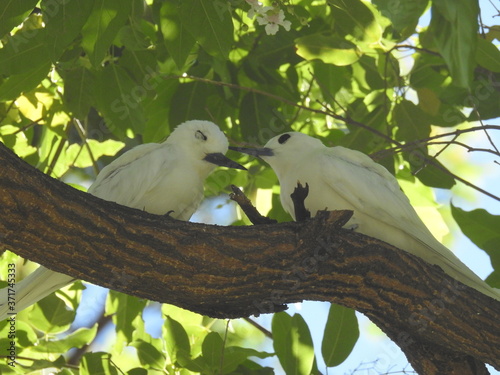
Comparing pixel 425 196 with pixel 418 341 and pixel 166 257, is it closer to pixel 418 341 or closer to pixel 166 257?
pixel 418 341

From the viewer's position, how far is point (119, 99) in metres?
5.82

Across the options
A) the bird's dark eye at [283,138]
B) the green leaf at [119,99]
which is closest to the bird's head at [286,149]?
the bird's dark eye at [283,138]

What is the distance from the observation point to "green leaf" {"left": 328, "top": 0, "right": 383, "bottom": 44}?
4.88 metres

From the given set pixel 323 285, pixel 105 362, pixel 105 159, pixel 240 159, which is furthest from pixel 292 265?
pixel 105 159

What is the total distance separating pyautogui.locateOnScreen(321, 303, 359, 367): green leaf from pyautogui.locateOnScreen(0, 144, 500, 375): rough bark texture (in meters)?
0.49

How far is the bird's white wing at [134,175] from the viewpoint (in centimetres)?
539

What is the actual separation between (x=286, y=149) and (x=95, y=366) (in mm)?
2297

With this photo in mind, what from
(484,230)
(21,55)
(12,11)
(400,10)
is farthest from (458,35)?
(21,55)

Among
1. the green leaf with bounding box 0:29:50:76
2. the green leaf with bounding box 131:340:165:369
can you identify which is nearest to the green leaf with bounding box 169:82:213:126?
the green leaf with bounding box 0:29:50:76

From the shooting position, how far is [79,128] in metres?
6.92

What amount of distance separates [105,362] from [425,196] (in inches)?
137

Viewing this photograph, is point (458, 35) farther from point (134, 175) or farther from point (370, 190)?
point (134, 175)

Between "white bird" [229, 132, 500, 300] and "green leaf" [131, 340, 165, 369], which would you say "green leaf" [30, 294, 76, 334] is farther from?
"white bird" [229, 132, 500, 300]

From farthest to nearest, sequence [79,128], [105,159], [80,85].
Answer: [105,159] < [79,128] < [80,85]
